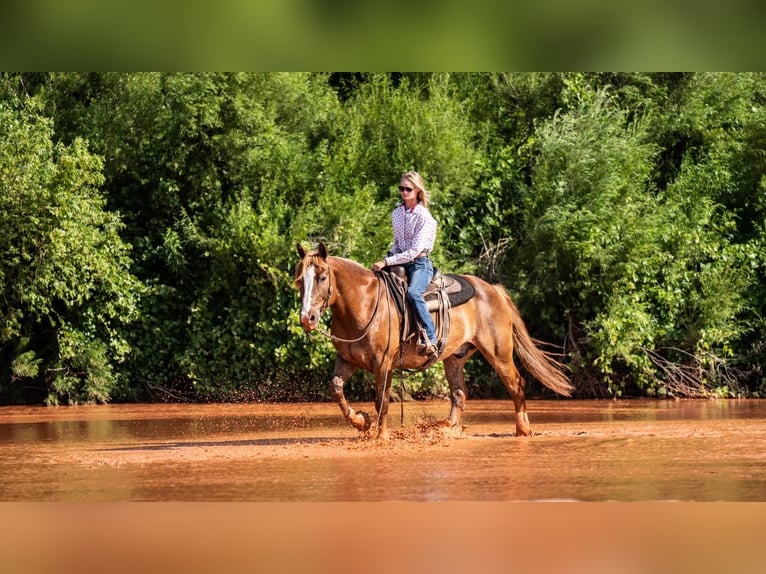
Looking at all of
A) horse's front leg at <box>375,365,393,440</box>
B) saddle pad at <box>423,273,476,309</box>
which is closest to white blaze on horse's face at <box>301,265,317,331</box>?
horse's front leg at <box>375,365,393,440</box>

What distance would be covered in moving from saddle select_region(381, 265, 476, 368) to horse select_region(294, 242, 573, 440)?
0.09 meters

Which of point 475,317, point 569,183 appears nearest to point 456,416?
point 475,317

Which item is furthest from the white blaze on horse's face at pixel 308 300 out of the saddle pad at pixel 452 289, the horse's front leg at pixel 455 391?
the horse's front leg at pixel 455 391

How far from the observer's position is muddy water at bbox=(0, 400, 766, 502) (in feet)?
27.2

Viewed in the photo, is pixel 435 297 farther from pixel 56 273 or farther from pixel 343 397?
pixel 56 273

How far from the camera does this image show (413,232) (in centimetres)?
1201

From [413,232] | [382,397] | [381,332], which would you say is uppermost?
[413,232]

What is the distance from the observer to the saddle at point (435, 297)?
12.2m

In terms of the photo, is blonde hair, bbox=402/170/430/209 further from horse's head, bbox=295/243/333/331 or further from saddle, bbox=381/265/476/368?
horse's head, bbox=295/243/333/331

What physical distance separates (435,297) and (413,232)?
38.2 inches

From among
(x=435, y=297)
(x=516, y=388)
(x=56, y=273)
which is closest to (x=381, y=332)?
(x=435, y=297)

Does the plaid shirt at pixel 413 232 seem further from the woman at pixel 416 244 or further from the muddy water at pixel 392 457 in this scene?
the muddy water at pixel 392 457

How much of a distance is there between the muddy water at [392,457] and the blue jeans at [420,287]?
1270 mm
